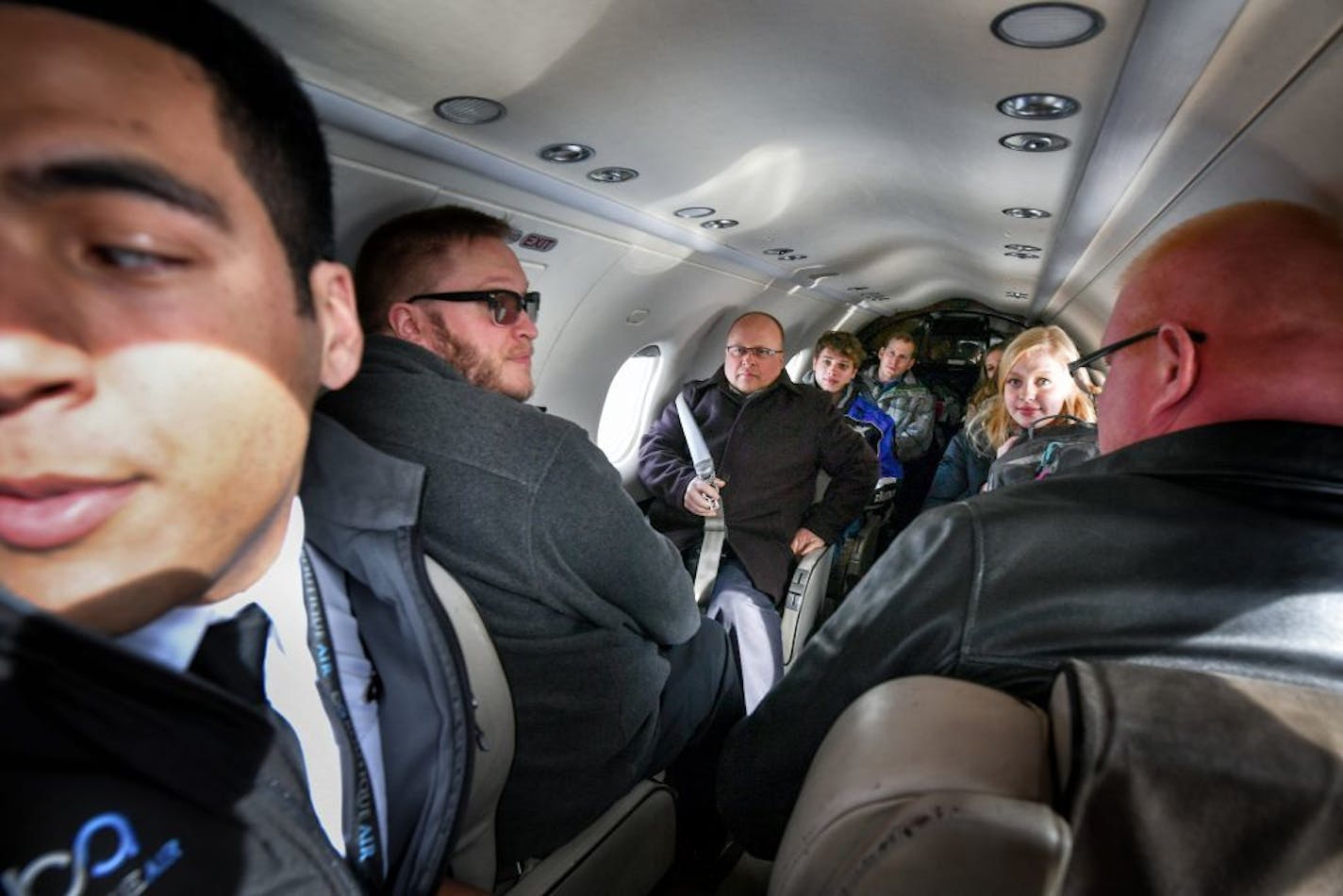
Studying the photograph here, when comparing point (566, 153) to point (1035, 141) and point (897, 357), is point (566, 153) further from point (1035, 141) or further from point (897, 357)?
point (897, 357)

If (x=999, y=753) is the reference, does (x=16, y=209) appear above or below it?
above

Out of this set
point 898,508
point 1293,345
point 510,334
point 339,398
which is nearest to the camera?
point 1293,345

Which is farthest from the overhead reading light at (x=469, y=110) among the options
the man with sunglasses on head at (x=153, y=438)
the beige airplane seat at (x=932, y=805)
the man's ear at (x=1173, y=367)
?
the beige airplane seat at (x=932, y=805)

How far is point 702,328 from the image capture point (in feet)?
19.1

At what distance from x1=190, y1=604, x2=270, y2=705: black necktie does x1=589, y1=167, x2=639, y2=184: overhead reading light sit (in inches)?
96.1

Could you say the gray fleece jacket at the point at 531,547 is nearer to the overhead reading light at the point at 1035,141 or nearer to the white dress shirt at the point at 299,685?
the white dress shirt at the point at 299,685

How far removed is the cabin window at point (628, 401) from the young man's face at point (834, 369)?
127 cm

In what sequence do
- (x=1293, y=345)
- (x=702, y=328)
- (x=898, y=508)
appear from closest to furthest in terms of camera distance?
(x=1293, y=345) → (x=702, y=328) → (x=898, y=508)

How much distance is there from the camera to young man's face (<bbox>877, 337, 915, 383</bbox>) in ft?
21.8

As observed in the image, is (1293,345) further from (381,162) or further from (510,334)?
(381,162)

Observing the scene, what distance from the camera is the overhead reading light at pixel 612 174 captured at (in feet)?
10.0

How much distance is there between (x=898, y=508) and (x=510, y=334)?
564cm

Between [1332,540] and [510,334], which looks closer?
[1332,540]

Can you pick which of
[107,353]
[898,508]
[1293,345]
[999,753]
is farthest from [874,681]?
[898,508]
